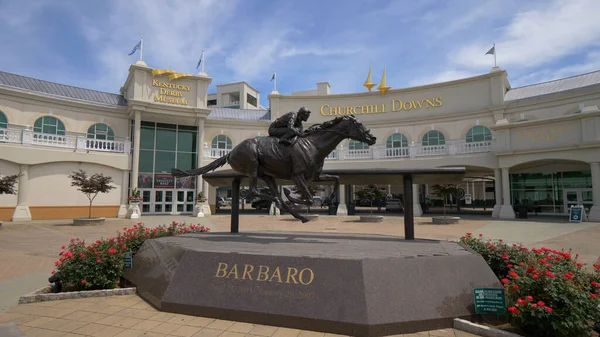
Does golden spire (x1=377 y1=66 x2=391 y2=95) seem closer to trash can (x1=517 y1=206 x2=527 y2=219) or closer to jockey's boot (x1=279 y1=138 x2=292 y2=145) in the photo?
trash can (x1=517 y1=206 x2=527 y2=219)

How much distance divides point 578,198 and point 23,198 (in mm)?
40168

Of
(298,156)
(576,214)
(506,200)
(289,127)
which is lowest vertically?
(576,214)

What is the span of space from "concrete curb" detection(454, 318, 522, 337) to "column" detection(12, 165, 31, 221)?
27411 millimetres

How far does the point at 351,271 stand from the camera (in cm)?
429

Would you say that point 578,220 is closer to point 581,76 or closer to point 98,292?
point 581,76

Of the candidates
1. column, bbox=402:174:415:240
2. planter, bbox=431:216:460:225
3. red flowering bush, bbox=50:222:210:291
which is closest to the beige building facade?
planter, bbox=431:216:460:225

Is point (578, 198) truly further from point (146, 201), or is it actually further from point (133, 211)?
point (146, 201)

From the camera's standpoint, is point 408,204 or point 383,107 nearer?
point 408,204

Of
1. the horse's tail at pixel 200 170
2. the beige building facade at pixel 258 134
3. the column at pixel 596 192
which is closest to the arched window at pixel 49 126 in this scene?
the beige building facade at pixel 258 134

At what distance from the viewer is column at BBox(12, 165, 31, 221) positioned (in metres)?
22.4

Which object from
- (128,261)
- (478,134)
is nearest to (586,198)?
(478,134)

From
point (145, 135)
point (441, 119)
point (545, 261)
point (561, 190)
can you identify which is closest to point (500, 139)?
point (441, 119)

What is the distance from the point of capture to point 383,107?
3125 centimetres

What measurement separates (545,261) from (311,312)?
3514mm
